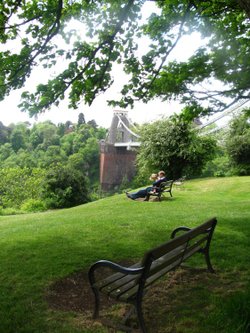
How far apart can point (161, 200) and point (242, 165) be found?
39.9 ft

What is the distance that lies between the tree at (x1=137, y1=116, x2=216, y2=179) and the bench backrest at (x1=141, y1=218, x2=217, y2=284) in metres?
17.4

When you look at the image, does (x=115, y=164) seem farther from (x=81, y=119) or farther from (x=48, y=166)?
(x=81, y=119)

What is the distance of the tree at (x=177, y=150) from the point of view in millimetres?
21266

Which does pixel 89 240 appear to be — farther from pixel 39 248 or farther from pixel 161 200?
pixel 161 200

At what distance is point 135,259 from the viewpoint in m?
4.81

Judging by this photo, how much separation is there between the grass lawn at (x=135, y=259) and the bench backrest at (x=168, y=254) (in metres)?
0.36

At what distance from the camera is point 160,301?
3.53 meters

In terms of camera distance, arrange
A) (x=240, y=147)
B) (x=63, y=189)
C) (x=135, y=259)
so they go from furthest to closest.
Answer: (x=240, y=147) → (x=63, y=189) → (x=135, y=259)

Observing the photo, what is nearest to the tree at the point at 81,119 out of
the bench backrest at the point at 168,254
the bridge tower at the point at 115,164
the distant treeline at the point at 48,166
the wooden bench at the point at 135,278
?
the distant treeline at the point at 48,166

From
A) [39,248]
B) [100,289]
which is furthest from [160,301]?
[39,248]

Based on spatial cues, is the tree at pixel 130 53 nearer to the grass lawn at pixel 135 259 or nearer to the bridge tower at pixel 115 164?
the grass lawn at pixel 135 259

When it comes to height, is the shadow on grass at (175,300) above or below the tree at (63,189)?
above

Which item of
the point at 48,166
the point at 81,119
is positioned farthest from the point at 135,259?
the point at 81,119

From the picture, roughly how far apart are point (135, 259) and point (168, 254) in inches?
53.2
